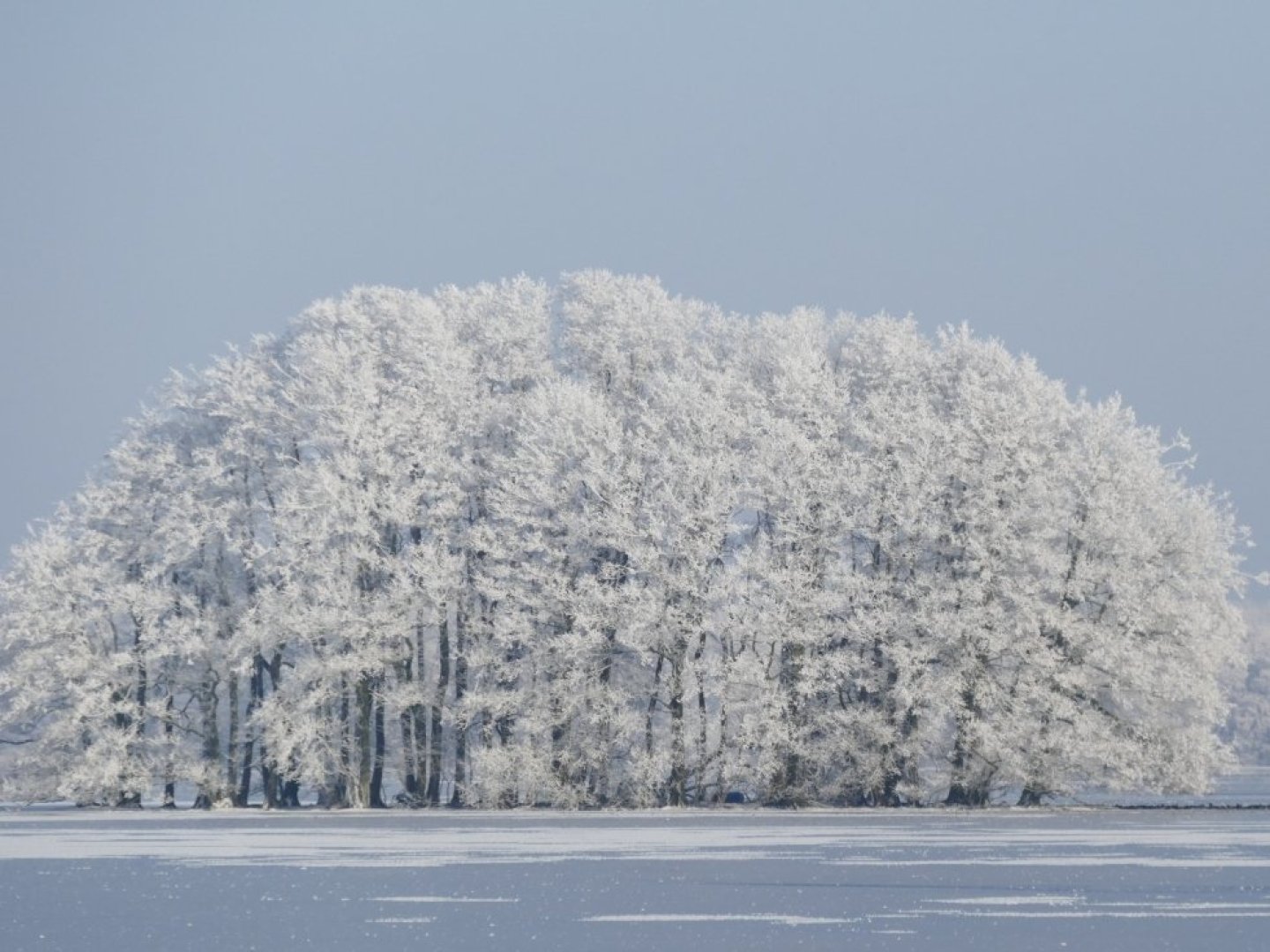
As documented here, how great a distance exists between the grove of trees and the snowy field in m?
8.57

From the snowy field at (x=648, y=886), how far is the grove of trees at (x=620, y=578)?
338 inches

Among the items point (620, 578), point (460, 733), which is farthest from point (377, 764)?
point (620, 578)

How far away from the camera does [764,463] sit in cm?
6919

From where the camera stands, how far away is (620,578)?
227 feet

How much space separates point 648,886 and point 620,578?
34.8 metres

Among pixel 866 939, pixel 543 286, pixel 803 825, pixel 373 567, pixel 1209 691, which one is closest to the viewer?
pixel 866 939

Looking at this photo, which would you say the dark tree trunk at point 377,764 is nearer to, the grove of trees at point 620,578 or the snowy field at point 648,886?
the grove of trees at point 620,578

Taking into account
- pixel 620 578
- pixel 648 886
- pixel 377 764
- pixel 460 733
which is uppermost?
pixel 620 578

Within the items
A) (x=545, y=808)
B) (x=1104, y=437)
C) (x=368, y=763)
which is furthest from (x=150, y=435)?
(x=1104, y=437)

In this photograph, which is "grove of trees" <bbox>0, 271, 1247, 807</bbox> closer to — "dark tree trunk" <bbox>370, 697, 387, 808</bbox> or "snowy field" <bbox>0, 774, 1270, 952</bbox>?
"dark tree trunk" <bbox>370, 697, 387, 808</bbox>

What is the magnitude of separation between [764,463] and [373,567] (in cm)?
1310

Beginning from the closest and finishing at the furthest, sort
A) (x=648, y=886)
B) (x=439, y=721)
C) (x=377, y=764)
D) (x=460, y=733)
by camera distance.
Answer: (x=648, y=886)
(x=460, y=733)
(x=377, y=764)
(x=439, y=721)

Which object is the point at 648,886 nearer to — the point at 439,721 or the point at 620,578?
the point at 620,578

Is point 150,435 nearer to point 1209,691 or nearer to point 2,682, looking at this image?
point 2,682
